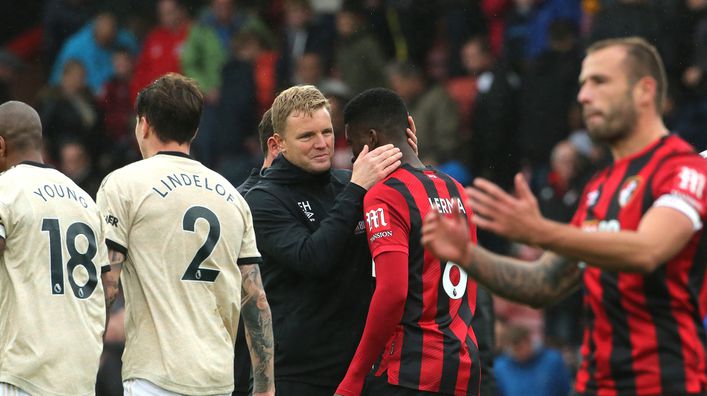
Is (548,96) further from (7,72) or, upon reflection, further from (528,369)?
(7,72)

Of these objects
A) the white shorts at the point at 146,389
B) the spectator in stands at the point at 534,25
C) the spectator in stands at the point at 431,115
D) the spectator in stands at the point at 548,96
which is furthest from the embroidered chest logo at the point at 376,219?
the spectator in stands at the point at 534,25

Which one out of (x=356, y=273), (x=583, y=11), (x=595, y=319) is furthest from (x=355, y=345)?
(x=583, y=11)

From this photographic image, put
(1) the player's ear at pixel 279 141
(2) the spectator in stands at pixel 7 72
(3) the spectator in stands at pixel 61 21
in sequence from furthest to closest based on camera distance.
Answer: (3) the spectator in stands at pixel 61 21 < (2) the spectator in stands at pixel 7 72 < (1) the player's ear at pixel 279 141

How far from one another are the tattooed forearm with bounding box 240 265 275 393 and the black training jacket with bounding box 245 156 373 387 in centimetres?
28

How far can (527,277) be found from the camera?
200 inches

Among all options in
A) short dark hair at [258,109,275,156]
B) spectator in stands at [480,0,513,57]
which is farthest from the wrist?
spectator in stands at [480,0,513,57]

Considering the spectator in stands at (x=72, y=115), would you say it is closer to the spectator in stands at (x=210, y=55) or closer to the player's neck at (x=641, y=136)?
the spectator in stands at (x=210, y=55)

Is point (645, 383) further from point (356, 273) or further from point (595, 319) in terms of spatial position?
point (356, 273)

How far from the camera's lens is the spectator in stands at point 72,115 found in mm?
16797

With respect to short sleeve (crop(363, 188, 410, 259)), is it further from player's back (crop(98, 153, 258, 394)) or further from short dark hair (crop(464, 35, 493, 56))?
short dark hair (crop(464, 35, 493, 56))

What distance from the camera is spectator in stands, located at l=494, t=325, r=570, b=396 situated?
12.4 meters

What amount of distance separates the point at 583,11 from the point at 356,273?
384 inches

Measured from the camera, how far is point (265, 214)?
6.91 metres

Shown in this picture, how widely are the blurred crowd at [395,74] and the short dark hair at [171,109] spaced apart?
6.58m
